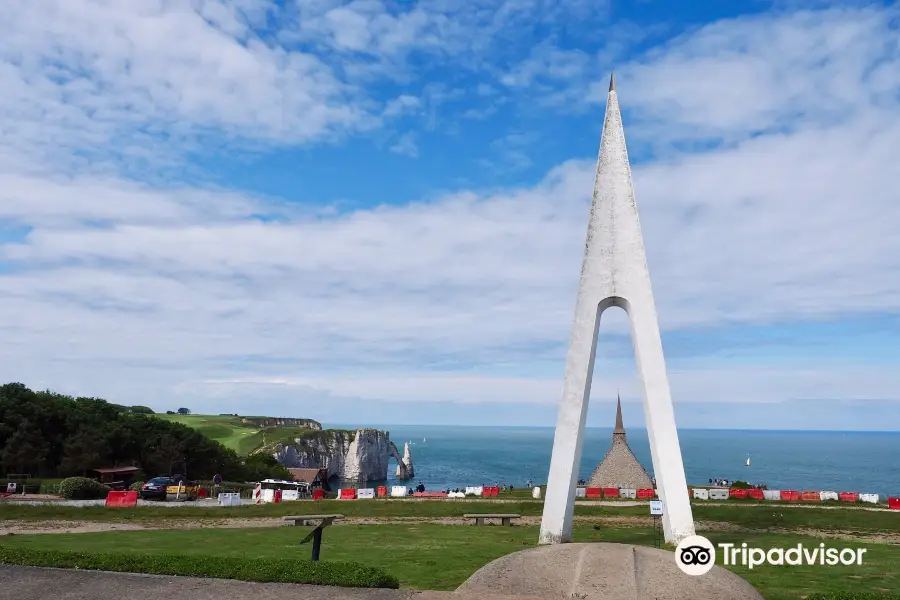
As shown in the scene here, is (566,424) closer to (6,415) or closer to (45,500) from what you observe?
(45,500)

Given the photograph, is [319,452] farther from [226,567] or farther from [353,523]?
[226,567]

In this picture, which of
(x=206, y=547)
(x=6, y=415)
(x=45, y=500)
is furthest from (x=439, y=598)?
(x=6, y=415)

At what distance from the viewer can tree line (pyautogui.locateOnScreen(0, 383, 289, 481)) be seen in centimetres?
5991

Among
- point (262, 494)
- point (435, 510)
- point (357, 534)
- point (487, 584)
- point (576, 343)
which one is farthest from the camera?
point (262, 494)

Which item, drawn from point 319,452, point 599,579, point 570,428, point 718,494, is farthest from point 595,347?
point 319,452

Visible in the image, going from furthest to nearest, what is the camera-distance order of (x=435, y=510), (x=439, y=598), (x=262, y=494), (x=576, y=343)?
(x=262, y=494)
(x=435, y=510)
(x=576, y=343)
(x=439, y=598)

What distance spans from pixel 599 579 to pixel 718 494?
40.7 meters

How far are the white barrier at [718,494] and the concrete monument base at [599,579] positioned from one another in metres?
37.6

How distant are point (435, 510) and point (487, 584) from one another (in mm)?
25961

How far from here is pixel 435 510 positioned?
117 feet

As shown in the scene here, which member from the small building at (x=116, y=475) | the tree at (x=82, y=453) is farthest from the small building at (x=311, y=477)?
the small building at (x=116, y=475)

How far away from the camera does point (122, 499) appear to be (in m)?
35.4

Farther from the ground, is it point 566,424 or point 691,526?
point 566,424

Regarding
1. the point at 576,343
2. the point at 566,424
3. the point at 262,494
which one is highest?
the point at 576,343
